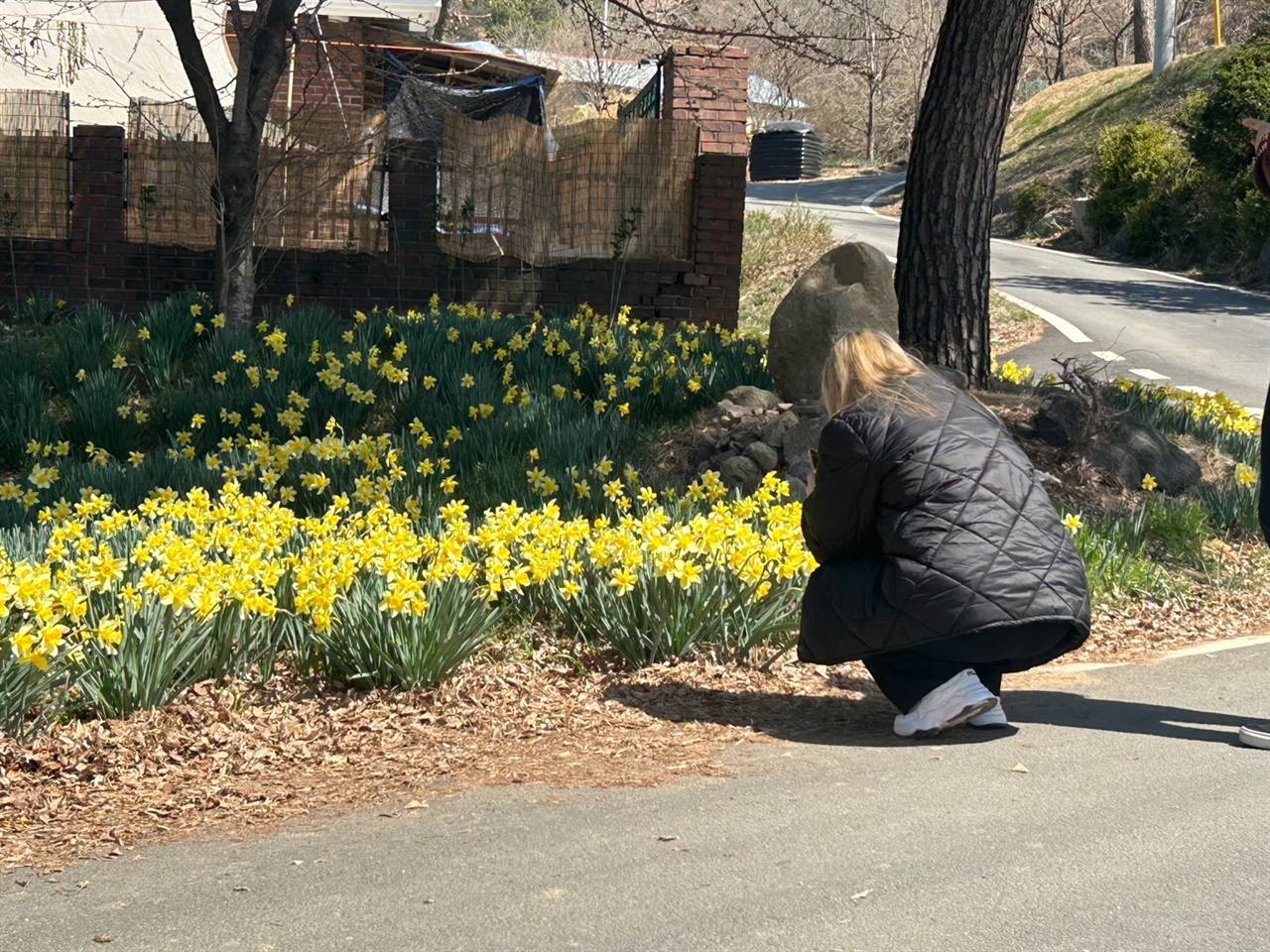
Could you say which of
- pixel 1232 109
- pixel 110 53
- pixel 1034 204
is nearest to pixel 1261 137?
pixel 110 53

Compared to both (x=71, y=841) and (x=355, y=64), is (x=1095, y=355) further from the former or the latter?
(x=71, y=841)

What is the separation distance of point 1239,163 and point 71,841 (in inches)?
939

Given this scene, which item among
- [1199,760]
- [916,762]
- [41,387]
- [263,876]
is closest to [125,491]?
[41,387]

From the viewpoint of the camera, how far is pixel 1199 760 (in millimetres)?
4352

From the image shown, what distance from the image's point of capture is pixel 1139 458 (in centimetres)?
784

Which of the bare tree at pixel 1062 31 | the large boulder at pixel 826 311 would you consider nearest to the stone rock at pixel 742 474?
the large boulder at pixel 826 311

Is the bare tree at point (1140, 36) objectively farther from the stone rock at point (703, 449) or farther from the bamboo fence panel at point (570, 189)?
the stone rock at point (703, 449)

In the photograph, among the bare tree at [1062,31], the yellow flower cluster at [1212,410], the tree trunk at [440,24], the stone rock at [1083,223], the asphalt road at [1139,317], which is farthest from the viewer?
the bare tree at [1062,31]

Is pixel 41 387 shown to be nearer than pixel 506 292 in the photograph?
Yes

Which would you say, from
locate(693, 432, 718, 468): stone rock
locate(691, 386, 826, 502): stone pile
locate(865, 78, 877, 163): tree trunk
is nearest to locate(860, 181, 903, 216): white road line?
locate(865, 78, 877, 163): tree trunk

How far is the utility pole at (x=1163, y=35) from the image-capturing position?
112 ft

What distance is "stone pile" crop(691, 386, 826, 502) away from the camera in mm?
7422

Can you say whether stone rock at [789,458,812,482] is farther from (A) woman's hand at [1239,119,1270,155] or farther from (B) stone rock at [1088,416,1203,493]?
(A) woman's hand at [1239,119,1270,155]

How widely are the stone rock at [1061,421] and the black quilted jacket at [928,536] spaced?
11.5ft
